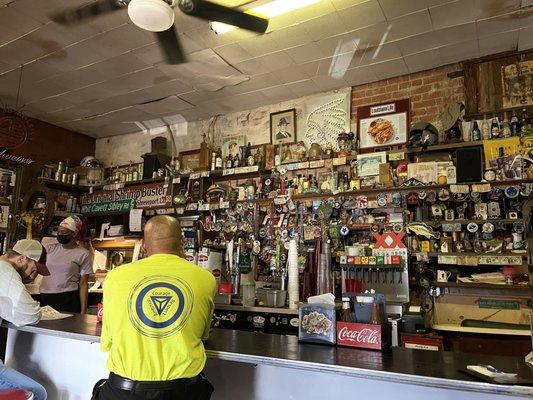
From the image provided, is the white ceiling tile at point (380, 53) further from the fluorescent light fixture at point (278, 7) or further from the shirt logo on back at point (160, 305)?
the shirt logo on back at point (160, 305)

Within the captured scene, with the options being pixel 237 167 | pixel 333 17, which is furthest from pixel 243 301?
pixel 333 17

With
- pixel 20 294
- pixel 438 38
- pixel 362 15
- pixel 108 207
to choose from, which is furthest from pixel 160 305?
pixel 108 207

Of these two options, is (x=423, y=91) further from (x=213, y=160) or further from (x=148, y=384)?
(x=148, y=384)

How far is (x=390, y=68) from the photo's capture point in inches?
177

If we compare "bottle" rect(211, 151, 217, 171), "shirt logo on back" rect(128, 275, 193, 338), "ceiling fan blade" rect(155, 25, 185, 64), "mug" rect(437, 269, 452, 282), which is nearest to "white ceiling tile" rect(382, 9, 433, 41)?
"ceiling fan blade" rect(155, 25, 185, 64)

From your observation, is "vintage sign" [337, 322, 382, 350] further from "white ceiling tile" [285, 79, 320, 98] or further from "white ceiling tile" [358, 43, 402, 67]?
"white ceiling tile" [285, 79, 320, 98]

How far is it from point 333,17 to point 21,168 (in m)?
4.75

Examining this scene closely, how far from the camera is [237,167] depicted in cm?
525

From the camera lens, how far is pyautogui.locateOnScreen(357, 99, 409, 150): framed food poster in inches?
179

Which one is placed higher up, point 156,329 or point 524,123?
point 524,123

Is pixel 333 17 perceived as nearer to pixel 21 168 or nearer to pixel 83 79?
pixel 83 79

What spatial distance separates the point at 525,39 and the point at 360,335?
3.56m

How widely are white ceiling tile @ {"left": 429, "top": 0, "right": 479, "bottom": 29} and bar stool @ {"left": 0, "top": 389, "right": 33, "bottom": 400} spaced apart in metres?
3.94

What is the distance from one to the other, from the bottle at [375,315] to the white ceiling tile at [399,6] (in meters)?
2.55
